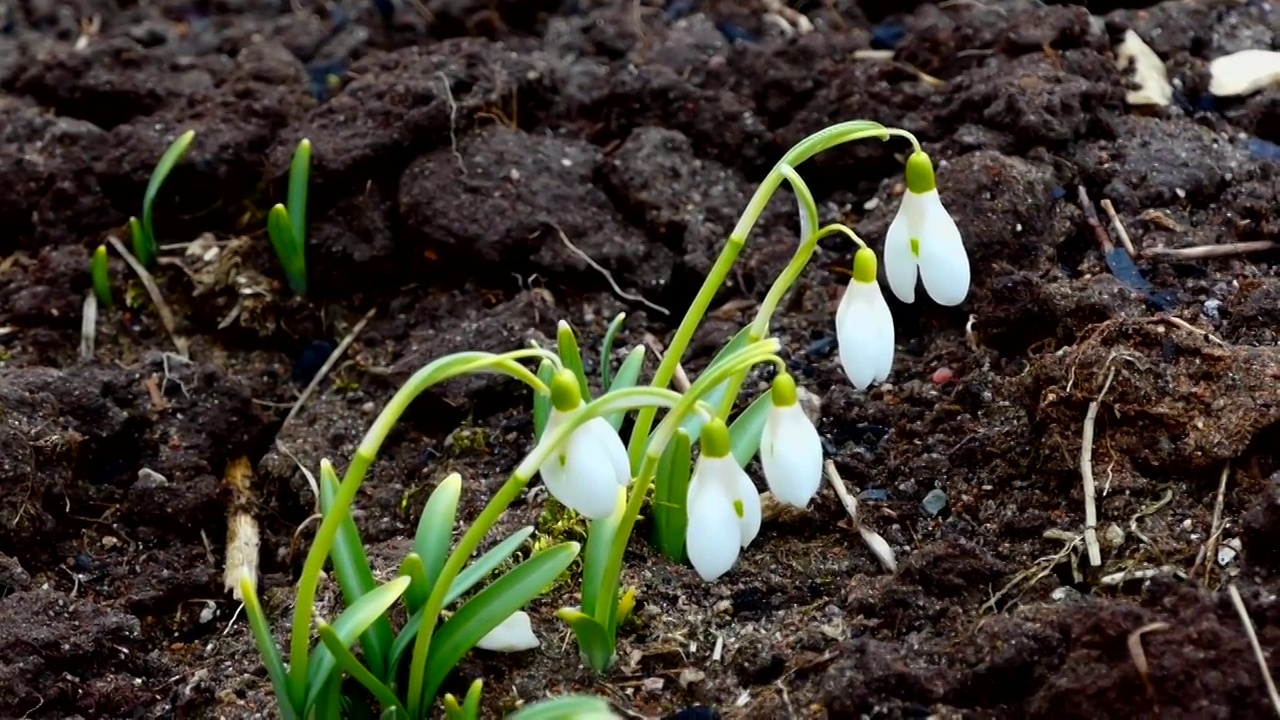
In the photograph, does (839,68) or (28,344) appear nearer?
(28,344)

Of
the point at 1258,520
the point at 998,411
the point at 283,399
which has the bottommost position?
the point at 283,399

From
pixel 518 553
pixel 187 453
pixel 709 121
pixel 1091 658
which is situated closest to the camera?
pixel 1091 658

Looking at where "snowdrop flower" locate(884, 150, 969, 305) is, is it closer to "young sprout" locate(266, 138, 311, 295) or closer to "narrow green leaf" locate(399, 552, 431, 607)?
"narrow green leaf" locate(399, 552, 431, 607)

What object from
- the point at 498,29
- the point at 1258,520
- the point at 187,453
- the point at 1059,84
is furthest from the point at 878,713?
the point at 498,29

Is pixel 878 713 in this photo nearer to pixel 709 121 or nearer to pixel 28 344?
pixel 709 121

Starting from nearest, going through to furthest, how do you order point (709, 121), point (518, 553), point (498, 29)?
point (518, 553) → point (709, 121) → point (498, 29)

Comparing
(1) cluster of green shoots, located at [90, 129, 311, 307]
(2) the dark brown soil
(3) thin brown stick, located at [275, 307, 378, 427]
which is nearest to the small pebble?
(2) the dark brown soil

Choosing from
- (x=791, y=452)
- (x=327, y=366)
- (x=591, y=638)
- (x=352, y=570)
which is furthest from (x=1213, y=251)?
(x=327, y=366)

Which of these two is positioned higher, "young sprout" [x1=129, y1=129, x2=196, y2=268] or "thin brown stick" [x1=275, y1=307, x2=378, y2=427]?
"young sprout" [x1=129, y1=129, x2=196, y2=268]
